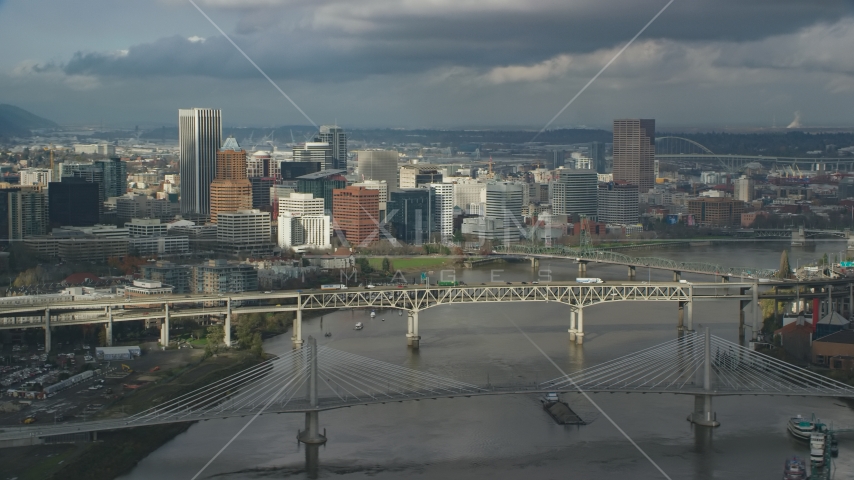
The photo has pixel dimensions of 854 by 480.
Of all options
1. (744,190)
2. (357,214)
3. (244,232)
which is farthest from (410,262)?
(744,190)

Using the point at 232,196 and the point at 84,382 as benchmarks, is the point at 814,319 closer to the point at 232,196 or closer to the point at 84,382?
the point at 84,382

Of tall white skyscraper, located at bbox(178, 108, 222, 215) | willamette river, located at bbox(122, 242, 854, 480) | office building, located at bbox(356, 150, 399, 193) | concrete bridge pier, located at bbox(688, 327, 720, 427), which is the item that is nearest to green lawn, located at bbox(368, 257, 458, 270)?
willamette river, located at bbox(122, 242, 854, 480)

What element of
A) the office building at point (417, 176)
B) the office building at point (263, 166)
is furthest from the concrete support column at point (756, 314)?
the office building at point (263, 166)

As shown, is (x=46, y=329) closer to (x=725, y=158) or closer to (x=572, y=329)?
(x=572, y=329)

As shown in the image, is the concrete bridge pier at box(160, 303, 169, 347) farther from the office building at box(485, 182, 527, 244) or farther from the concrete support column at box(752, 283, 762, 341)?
the office building at box(485, 182, 527, 244)

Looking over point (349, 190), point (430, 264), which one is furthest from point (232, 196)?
point (430, 264)

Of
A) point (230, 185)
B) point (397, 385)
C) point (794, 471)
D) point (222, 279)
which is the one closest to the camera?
point (794, 471)
